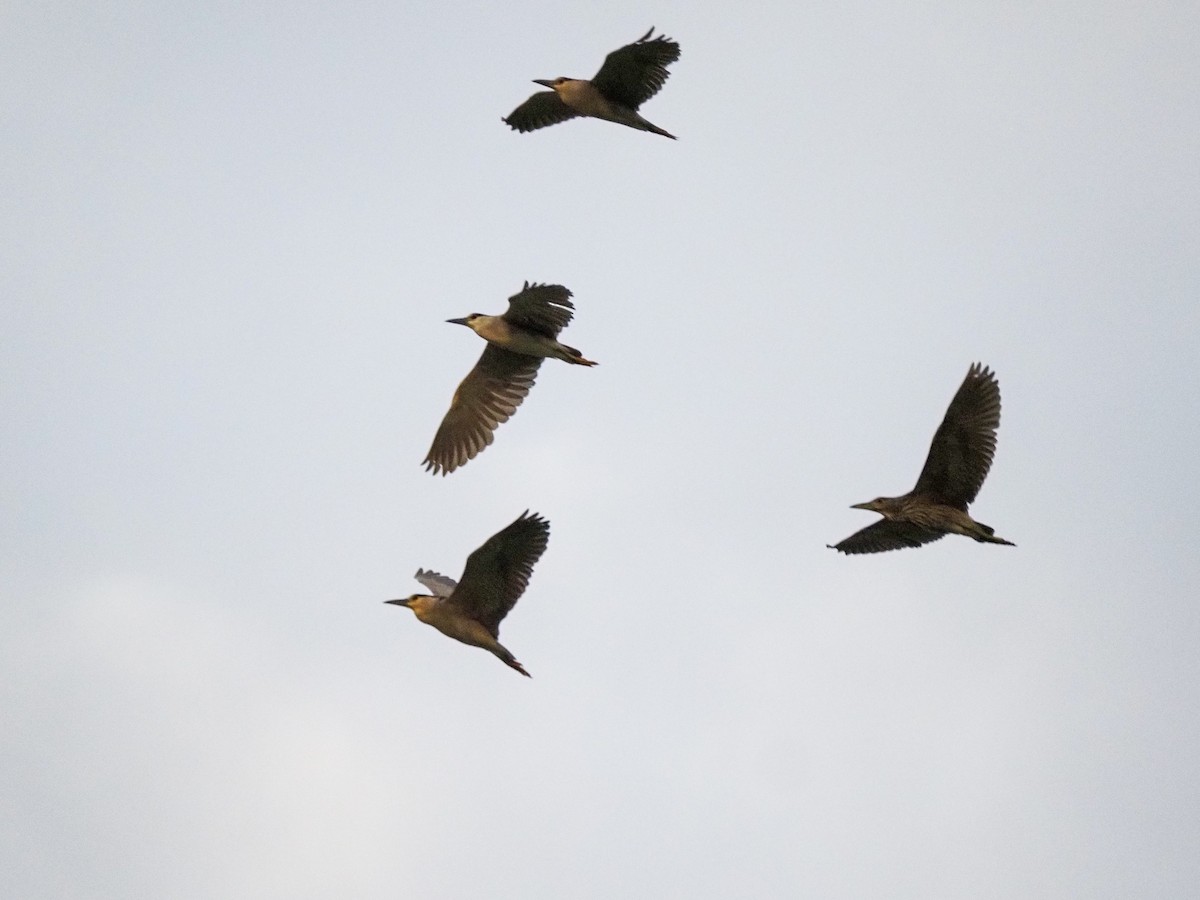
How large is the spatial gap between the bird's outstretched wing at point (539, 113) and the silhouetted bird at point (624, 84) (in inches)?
24.0

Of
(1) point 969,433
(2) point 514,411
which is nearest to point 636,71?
(2) point 514,411

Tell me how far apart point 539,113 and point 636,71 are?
8.64ft

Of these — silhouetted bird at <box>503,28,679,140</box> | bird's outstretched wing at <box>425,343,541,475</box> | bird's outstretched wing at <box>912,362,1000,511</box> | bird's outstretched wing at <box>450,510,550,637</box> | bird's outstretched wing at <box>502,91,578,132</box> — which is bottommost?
bird's outstretched wing at <box>450,510,550,637</box>

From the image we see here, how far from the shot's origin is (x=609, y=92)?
664 inches

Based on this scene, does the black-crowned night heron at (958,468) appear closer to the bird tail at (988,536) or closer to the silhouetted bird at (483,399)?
the bird tail at (988,536)

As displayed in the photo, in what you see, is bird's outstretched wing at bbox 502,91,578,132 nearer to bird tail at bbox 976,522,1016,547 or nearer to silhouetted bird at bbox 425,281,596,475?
silhouetted bird at bbox 425,281,596,475

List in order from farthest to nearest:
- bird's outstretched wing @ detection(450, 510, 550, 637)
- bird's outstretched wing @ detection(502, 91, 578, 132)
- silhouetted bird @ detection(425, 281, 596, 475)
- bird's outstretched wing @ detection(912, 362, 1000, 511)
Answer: bird's outstretched wing @ detection(502, 91, 578, 132), silhouetted bird @ detection(425, 281, 596, 475), bird's outstretched wing @ detection(912, 362, 1000, 511), bird's outstretched wing @ detection(450, 510, 550, 637)

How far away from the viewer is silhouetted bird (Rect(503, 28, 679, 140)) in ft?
53.4

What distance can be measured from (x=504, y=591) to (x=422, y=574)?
2859 mm

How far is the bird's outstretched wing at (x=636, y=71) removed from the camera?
53.3 ft

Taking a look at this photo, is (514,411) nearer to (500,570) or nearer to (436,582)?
(436,582)

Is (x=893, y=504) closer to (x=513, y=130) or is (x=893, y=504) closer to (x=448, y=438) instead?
(x=448, y=438)

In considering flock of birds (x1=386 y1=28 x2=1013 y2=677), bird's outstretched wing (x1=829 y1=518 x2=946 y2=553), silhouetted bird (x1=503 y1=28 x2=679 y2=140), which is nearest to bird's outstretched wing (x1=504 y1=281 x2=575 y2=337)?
flock of birds (x1=386 y1=28 x2=1013 y2=677)

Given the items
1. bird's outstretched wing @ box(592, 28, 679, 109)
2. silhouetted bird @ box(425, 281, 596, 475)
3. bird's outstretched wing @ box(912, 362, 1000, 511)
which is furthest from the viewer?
silhouetted bird @ box(425, 281, 596, 475)
